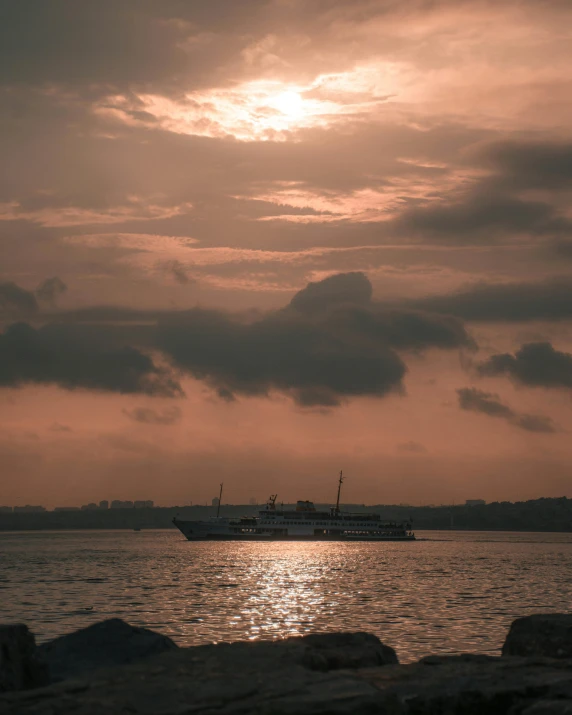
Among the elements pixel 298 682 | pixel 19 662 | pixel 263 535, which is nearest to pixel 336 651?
pixel 298 682

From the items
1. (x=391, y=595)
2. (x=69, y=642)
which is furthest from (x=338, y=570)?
(x=69, y=642)

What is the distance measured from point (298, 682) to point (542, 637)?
18.6 ft

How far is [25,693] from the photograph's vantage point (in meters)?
10.6

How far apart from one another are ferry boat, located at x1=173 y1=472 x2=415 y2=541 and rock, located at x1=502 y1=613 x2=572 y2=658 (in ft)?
507

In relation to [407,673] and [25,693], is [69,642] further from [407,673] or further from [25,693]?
[407,673]

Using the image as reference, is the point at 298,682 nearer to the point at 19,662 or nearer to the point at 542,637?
the point at 19,662

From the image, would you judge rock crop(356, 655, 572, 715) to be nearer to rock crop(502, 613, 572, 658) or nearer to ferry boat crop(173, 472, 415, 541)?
rock crop(502, 613, 572, 658)

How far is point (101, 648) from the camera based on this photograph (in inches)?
671

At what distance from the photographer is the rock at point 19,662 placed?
12.7 meters

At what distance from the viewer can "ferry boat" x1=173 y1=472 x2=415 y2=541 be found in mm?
171125

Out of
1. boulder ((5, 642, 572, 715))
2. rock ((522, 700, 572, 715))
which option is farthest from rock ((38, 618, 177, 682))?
rock ((522, 700, 572, 715))

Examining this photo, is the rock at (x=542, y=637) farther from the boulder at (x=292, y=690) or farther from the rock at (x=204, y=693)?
the rock at (x=204, y=693)

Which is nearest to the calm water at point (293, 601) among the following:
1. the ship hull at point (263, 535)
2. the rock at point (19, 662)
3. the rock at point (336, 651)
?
the rock at point (336, 651)

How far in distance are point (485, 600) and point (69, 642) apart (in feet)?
124
